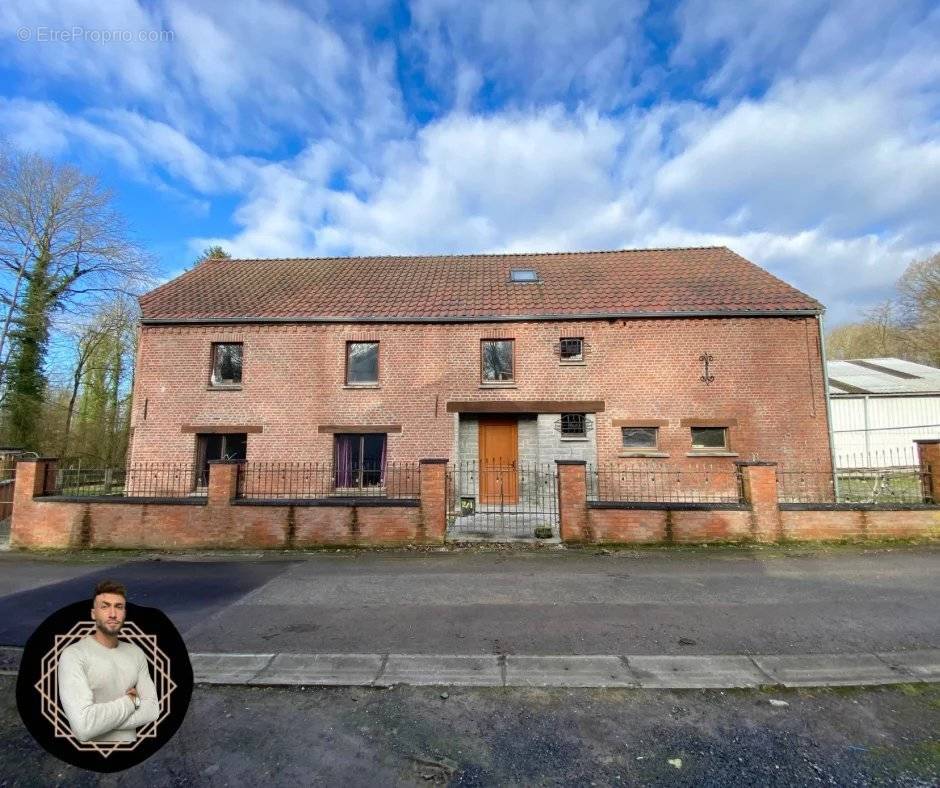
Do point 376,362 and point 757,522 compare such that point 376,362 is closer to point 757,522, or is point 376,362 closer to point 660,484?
point 660,484

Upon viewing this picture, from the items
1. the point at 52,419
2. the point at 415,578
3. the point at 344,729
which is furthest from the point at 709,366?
the point at 52,419

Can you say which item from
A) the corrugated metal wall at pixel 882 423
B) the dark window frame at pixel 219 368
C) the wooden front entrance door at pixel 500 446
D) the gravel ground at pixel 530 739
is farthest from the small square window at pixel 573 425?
the corrugated metal wall at pixel 882 423

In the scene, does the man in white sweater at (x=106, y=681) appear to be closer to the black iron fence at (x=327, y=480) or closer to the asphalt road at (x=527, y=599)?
the asphalt road at (x=527, y=599)

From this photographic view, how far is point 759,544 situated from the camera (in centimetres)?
916

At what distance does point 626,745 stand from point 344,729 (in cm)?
193

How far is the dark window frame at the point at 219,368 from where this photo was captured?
14.5 meters

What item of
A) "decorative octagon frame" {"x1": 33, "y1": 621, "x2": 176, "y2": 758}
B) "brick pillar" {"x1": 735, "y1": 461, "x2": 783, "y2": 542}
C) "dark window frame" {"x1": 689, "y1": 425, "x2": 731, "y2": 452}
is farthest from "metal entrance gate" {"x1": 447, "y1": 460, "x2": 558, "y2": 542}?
"decorative octagon frame" {"x1": 33, "y1": 621, "x2": 176, "y2": 758}

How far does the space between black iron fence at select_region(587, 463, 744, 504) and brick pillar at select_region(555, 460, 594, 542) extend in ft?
11.8

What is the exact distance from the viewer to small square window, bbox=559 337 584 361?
1427 centimetres

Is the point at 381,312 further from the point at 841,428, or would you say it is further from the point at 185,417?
the point at 841,428

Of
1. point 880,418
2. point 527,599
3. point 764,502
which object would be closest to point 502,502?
point 527,599

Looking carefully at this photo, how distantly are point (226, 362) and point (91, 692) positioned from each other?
578 inches

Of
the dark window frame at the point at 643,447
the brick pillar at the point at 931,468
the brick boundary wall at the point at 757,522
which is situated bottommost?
the brick boundary wall at the point at 757,522

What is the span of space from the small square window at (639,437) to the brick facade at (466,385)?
230 millimetres
